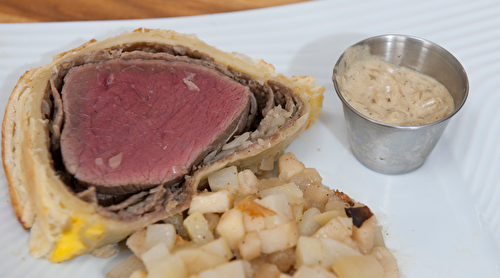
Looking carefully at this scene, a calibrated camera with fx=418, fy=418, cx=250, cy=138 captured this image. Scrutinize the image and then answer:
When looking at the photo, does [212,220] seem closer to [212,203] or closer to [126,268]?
[212,203]

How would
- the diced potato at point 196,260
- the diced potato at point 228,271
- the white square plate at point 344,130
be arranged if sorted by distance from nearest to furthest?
the diced potato at point 228,271, the diced potato at point 196,260, the white square plate at point 344,130

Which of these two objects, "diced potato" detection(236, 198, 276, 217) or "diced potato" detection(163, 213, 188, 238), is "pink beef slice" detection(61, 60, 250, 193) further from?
"diced potato" detection(236, 198, 276, 217)

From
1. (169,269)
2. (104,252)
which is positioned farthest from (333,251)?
(104,252)

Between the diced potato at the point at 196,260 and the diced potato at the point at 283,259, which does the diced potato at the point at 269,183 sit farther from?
the diced potato at the point at 196,260

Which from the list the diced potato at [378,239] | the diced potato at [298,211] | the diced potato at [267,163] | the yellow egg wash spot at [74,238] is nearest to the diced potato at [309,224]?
the diced potato at [298,211]

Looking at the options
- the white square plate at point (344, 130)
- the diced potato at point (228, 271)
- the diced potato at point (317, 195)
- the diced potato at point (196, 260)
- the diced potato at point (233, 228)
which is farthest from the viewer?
the diced potato at point (317, 195)

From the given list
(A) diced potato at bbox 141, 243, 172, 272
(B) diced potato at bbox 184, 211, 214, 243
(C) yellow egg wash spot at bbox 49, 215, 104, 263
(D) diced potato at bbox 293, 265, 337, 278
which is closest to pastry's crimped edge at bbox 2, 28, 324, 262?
(C) yellow egg wash spot at bbox 49, 215, 104, 263
